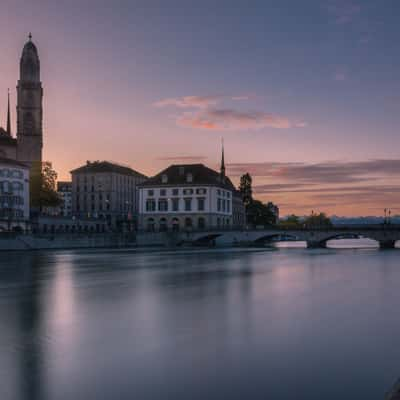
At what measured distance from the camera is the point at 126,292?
2578cm

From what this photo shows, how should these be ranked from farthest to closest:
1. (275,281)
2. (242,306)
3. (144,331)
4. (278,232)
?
(278,232), (275,281), (242,306), (144,331)

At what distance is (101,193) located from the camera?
406ft

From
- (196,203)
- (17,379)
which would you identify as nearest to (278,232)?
(196,203)

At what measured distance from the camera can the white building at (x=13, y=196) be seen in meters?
81.3

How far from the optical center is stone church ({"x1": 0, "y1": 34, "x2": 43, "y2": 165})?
106 meters

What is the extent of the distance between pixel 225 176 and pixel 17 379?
370ft

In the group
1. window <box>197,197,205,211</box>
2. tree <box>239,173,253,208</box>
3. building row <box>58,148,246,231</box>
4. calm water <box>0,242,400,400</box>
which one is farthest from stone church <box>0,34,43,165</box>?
calm water <box>0,242,400,400</box>

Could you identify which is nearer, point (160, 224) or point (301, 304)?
point (301, 304)

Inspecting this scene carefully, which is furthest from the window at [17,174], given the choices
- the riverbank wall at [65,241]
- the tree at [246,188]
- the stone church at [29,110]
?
the tree at [246,188]

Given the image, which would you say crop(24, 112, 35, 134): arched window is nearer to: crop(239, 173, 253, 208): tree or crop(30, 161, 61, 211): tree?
crop(30, 161, 61, 211): tree

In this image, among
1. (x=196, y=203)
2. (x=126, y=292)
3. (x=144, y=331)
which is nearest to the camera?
(x=144, y=331)

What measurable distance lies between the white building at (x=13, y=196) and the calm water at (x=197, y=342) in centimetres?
5608

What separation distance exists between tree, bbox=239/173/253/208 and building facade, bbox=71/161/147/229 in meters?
25.3

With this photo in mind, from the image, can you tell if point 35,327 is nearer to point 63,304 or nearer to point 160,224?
point 63,304
